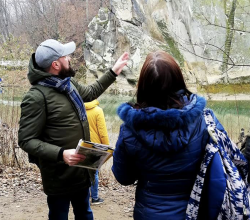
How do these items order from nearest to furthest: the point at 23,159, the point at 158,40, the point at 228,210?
1. the point at 228,210
2. the point at 23,159
3. the point at 158,40

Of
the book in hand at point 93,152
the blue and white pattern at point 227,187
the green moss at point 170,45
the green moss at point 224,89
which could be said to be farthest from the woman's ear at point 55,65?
the green moss at point 224,89

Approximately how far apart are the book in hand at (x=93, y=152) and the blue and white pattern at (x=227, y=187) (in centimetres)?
73

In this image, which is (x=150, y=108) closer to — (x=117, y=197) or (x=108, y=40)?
(x=117, y=197)

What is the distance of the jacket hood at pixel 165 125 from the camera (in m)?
1.47

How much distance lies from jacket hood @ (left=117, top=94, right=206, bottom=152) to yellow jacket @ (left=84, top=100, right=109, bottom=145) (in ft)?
7.41

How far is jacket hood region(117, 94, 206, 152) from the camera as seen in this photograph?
1468 mm

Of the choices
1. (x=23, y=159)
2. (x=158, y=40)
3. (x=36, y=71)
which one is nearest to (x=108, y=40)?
(x=158, y=40)

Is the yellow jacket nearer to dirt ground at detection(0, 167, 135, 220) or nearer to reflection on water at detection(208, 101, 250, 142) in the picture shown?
dirt ground at detection(0, 167, 135, 220)

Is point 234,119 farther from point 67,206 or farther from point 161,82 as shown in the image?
point 161,82

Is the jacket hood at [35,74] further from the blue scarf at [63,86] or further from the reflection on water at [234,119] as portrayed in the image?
the reflection on water at [234,119]

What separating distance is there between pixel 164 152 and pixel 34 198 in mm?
3447

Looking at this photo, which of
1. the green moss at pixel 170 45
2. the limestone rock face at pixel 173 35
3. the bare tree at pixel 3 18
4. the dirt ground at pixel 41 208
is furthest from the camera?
the bare tree at pixel 3 18

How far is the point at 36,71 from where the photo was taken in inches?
88.3

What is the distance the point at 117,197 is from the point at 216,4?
1727 cm
